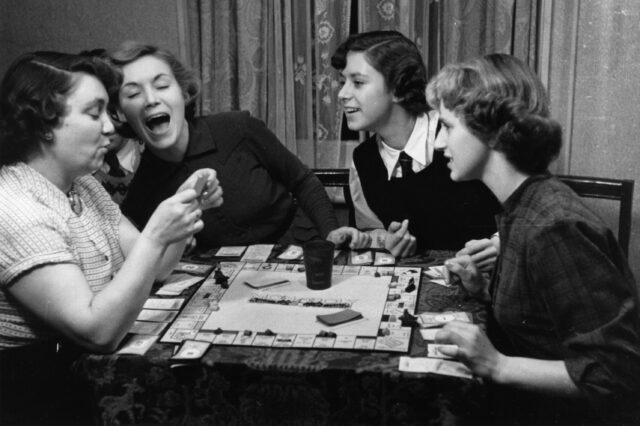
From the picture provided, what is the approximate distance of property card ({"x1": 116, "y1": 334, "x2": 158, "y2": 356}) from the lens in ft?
4.85

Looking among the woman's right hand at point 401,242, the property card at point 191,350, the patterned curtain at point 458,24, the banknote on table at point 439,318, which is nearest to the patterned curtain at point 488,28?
the patterned curtain at point 458,24

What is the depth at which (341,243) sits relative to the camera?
2.17 meters

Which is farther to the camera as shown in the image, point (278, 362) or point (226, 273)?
point (226, 273)

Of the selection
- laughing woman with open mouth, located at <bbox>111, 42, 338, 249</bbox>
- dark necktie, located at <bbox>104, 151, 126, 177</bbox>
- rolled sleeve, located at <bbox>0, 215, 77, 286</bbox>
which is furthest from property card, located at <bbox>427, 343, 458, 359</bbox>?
dark necktie, located at <bbox>104, 151, 126, 177</bbox>

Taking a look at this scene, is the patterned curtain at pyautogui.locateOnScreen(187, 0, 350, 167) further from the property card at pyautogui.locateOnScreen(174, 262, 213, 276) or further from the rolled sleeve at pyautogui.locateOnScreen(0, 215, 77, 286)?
the rolled sleeve at pyautogui.locateOnScreen(0, 215, 77, 286)

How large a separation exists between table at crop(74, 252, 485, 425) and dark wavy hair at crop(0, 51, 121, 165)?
565mm

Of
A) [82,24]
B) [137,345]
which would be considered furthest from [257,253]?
[82,24]

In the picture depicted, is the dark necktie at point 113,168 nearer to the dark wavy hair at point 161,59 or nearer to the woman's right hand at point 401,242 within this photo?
the dark wavy hair at point 161,59

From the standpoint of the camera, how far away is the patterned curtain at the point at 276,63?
336 centimetres

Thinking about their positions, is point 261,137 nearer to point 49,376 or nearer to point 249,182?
point 249,182

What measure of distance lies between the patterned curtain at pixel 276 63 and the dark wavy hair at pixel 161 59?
0.92 meters

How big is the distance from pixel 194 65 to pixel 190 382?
2342mm

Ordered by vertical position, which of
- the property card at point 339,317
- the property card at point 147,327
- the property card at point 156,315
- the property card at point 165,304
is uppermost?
the property card at point 339,317

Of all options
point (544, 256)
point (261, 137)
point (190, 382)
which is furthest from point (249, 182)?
point (544, 256)
